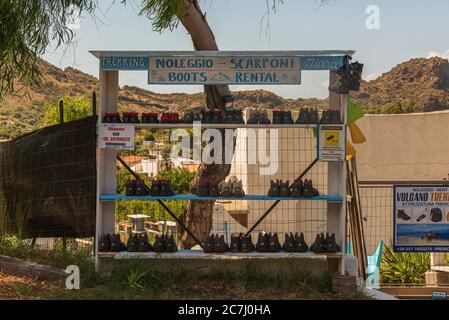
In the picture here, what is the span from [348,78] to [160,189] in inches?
111

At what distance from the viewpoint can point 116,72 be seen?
9.91 metres

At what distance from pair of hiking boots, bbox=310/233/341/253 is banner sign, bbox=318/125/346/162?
101 cm

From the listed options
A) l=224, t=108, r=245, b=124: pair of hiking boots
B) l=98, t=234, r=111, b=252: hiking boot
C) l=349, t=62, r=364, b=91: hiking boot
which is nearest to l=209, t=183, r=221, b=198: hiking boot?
l=224, t=108, r=245, b=124: pair of hiking boots

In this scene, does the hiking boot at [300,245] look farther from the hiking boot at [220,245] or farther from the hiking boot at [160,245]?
the hiking boot at [160,245]

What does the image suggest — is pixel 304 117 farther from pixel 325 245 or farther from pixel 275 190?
pixel 325 245

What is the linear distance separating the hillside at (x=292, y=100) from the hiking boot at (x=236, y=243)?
3488cm

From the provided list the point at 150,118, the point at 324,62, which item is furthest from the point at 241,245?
the point at 324,62

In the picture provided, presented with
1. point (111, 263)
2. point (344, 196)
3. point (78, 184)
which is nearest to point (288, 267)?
point (344, 196)

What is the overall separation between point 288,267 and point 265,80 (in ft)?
8.00

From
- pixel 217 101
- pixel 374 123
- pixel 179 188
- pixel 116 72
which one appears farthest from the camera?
pixel 374 123

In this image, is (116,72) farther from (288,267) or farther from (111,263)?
(288,267)

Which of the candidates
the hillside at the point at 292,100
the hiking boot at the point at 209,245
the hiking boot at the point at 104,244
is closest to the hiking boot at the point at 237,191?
the hiking boot at the point at 209,245

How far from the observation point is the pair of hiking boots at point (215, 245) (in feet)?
30.8

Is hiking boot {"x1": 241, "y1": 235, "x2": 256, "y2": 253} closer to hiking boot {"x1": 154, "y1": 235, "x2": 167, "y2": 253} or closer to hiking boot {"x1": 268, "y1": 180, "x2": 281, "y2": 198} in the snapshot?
hiking boot {"x1": 268, "y1": 180, "x2": 281, "y2": 198}
